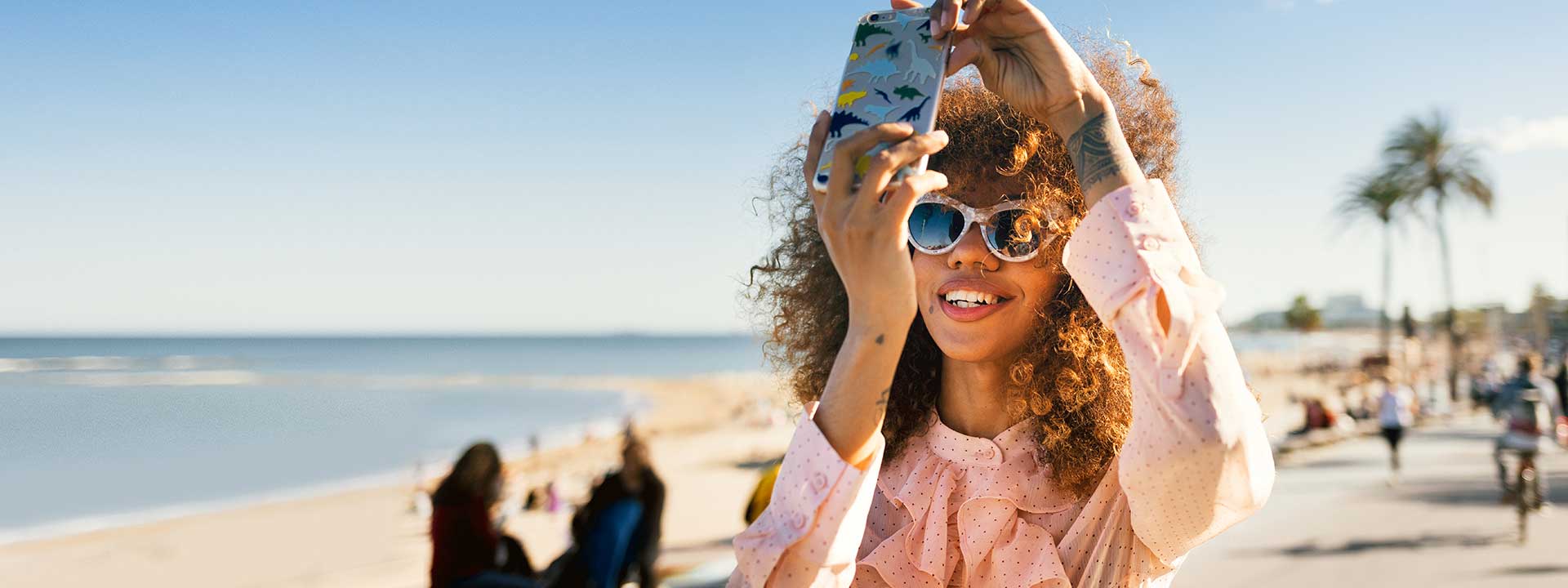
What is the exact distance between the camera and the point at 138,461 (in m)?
23.8

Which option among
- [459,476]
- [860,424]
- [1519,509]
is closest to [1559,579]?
[1519,509]

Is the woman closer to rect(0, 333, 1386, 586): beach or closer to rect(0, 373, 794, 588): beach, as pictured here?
rect(0, 333, 1386, 586): beach

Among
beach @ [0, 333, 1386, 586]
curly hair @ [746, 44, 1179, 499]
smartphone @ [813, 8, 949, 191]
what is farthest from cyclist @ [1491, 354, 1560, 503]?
smartphone @ [813, 8, 949, 191]

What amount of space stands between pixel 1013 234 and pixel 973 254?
8cm

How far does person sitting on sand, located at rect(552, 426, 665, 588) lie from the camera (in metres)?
6.35

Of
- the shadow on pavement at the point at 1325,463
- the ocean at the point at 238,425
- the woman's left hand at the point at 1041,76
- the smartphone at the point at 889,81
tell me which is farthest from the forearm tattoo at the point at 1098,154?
the shadow on pavement at the point at 1325,463

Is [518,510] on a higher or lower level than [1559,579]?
lower

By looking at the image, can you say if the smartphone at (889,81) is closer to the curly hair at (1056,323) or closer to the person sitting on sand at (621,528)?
the curly hair at (1056,323)

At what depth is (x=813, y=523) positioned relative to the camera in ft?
4.16

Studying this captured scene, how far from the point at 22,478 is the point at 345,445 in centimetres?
686

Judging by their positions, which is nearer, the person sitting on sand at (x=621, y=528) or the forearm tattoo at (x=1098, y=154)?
the forearm tattoo at (x=1098, y=154)

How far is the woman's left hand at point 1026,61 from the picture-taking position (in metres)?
1.40

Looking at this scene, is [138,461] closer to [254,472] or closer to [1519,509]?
[254,472]

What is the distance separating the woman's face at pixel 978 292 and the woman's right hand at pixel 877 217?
43cm
